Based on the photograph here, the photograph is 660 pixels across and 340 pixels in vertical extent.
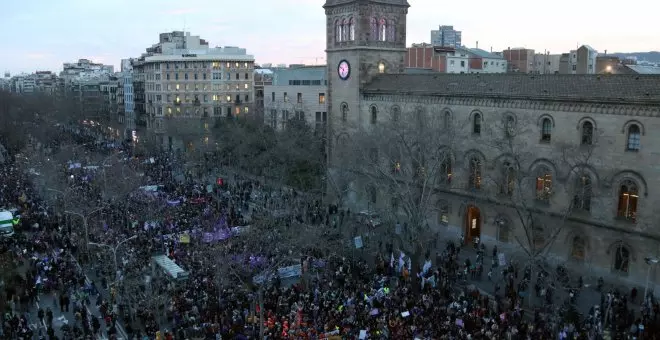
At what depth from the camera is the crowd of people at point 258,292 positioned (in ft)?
82.1

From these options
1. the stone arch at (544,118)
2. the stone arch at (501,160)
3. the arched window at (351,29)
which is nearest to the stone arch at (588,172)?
the stone arch at (544,118)

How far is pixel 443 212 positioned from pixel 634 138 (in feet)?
49.0

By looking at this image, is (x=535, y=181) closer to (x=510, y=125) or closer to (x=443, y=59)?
(x=510, y=125)

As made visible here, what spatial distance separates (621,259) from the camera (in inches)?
1296

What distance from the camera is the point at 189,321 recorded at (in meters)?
26.0

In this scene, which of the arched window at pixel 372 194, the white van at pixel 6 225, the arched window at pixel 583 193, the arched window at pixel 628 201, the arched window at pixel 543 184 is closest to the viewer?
the arched window at pixel 628 201

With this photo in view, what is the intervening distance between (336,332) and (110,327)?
991 cm

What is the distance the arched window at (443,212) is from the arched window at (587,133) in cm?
1152

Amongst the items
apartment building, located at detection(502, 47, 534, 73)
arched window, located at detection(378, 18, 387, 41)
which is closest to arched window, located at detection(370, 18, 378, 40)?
arched window, located at detection(378, 18, 387, 41)

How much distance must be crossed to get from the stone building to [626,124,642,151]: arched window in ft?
0.17

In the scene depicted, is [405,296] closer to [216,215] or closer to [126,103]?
[216,215]

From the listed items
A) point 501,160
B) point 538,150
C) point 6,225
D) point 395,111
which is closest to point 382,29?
point 395,111

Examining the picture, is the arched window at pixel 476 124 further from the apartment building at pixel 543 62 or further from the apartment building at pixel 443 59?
the apartment building at pixel 543 62

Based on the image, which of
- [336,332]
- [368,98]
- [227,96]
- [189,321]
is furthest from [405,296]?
[227,96]
